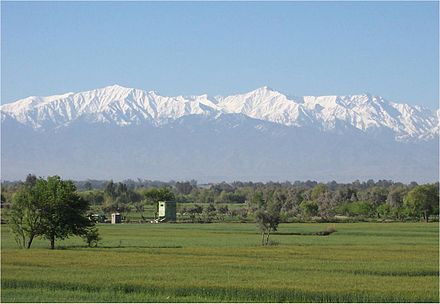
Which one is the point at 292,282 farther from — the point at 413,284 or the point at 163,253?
the point at 163,253

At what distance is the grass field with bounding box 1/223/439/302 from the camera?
40.0 m

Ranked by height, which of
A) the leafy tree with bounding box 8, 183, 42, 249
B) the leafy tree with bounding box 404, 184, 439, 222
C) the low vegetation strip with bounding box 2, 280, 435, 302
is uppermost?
the leafy tree with bounding box 404, 184, 439, 222

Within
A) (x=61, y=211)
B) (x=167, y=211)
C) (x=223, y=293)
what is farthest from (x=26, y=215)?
(x=167, y=211)

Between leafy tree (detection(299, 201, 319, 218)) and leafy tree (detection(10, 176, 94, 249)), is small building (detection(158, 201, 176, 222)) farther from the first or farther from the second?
leafy tree (detection(10, 176, 94, 249))

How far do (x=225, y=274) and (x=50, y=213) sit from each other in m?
32.0

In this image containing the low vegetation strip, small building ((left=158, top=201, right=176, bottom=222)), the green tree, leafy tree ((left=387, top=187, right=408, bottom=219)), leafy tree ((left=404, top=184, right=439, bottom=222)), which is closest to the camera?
the low vegetation strip

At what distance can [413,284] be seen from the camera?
43938 millimetres

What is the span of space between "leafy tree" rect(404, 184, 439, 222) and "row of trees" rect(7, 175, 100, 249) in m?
83.4

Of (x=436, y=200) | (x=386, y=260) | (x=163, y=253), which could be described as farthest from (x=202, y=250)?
(x=436, y=200)

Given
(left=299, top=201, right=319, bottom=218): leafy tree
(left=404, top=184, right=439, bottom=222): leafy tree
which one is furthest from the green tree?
(left=299, top=201, right=319, bottom=218): leafy tree

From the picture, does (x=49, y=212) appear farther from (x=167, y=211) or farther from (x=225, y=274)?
(x=167, y=211)

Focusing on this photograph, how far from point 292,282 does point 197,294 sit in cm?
534

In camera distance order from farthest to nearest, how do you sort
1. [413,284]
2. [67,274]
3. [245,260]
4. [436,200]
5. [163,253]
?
[436,200], [163,253], [245,260], [67,274], [413,284]

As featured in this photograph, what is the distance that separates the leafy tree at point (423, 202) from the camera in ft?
487
